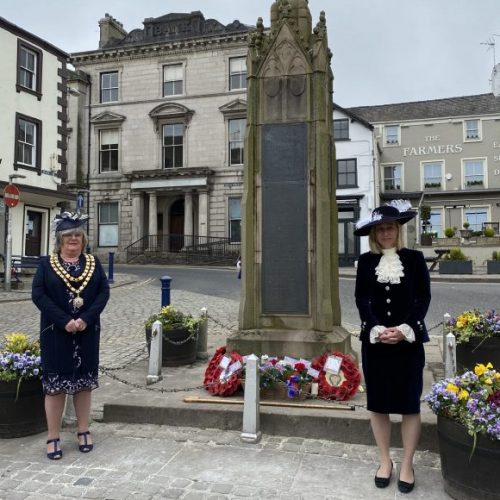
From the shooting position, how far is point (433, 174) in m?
42.2

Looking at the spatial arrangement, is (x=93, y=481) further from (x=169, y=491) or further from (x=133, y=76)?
(x=133, y=76)

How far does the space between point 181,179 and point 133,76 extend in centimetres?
831

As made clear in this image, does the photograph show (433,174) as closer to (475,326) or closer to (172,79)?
(172,79)

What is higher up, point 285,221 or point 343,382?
point 285,221

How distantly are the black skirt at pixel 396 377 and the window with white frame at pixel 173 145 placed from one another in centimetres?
3244

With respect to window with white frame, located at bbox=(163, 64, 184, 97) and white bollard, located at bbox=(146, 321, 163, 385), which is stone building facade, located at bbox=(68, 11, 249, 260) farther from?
white bollard, located at bbox=(146, 321, 163, 385)

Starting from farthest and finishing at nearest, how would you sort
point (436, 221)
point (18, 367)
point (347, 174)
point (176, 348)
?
point (436, 221)
point (347, 174)
point (176, 348)
point (18, 367)

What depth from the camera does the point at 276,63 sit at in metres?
6.22

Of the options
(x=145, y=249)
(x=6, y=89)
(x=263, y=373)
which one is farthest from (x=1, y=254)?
(x=263, y=373)

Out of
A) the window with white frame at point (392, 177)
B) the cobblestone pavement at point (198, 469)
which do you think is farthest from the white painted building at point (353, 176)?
the cobblestone pavement at point (198, 469)

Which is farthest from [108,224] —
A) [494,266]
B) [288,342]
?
[288,342]

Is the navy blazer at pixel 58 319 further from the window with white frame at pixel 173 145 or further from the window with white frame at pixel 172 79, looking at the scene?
the window with white frame at pixel 172 79

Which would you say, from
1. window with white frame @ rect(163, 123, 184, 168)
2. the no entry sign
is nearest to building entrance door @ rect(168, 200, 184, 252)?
window with white frame @ rect(163, 123, 184, 168)

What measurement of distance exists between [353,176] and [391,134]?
10.9 metres
